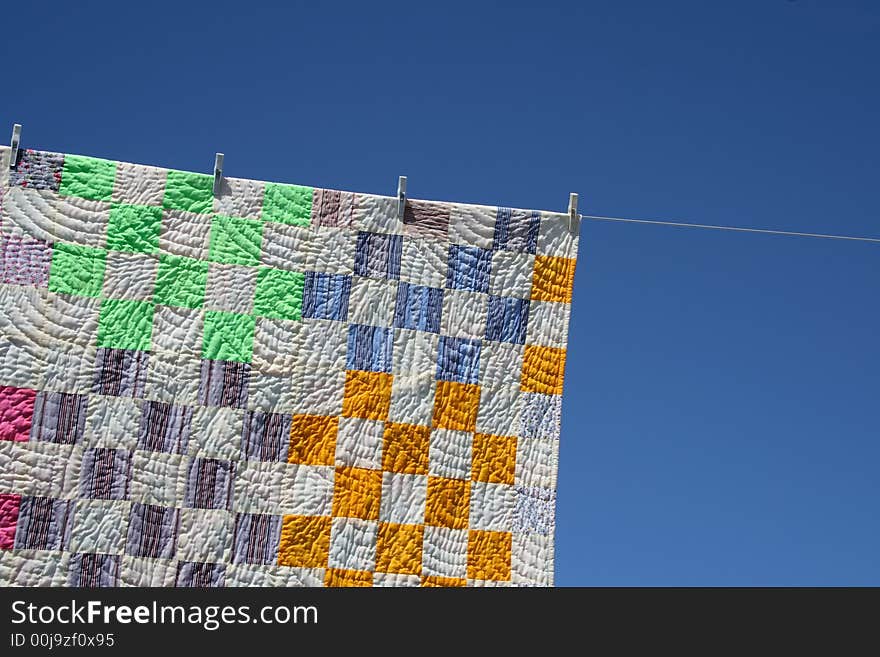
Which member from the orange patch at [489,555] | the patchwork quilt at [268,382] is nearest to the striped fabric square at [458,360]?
the patchwork quilt at [268,382]

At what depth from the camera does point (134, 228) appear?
4.61 meters

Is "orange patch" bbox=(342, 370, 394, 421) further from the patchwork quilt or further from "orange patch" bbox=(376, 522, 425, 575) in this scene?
"orange patch" bbox=(376, 522, 425, 575)

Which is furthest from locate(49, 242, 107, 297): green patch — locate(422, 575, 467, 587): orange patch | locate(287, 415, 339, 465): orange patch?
locate(422, 575, 467, 587): orange patch

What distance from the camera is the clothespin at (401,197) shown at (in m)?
4.76

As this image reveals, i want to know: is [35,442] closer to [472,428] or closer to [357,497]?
[357,497]

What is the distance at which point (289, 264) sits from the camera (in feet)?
15.3

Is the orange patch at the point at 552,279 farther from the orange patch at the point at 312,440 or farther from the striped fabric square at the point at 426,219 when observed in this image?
the orange patch at the point at 312,440

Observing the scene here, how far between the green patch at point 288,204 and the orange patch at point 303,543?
1.02 m

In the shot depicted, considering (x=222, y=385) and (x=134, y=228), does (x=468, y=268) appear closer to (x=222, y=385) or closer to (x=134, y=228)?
(x=222, y=385)

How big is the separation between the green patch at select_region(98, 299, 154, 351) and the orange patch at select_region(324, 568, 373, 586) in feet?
3.14
